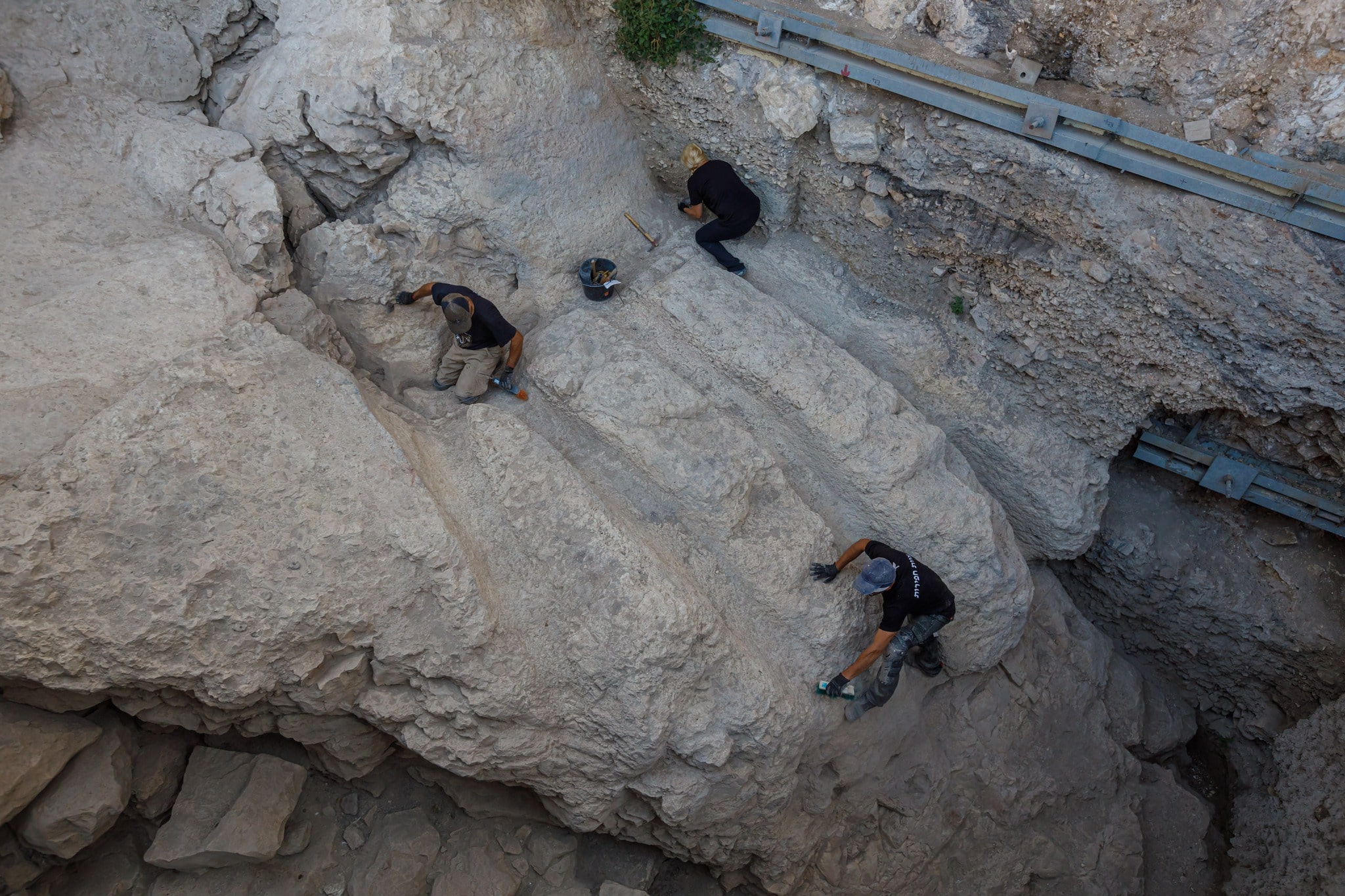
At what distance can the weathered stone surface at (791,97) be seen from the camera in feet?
19.3

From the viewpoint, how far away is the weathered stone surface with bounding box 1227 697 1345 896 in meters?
5.94

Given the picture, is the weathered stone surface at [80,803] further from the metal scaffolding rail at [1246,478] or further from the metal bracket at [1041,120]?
the metal scaffolding rail at [1246,478]

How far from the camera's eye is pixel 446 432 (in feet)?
18.3

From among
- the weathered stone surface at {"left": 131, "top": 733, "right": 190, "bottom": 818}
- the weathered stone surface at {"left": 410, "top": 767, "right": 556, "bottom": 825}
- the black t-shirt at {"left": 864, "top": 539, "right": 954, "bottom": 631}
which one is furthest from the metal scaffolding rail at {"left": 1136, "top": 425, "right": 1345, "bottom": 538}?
the weathered stone surface at {"left": 131, "top": 733, "right": 190, "bottom": 818}

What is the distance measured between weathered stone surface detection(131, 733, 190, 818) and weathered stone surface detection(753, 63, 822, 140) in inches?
222

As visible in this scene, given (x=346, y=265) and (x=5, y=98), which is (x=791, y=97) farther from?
(x=5, y=98)

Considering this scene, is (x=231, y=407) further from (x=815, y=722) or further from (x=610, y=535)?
(x=815, y=722)

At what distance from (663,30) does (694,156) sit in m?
0.89

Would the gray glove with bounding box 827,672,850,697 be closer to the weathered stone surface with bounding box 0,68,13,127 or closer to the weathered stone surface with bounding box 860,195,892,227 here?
the weathered stone surface with bounding box 860,195,892,227

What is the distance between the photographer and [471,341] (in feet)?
18.7

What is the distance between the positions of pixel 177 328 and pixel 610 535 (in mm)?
2737

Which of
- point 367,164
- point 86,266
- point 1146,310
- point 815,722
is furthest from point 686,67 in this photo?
point 815,722

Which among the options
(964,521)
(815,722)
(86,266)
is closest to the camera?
(86,266)

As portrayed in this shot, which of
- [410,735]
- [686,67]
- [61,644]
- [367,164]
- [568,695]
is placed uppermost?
[686,67]
